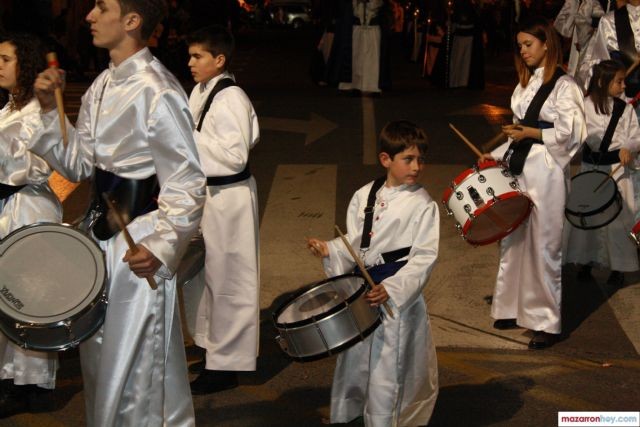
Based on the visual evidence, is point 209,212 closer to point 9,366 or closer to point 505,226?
point 9,366

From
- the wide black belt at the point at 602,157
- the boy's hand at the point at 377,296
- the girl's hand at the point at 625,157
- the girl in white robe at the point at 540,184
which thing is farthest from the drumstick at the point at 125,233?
the wide black belt at the point at 602,157

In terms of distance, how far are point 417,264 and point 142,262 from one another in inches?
62.2

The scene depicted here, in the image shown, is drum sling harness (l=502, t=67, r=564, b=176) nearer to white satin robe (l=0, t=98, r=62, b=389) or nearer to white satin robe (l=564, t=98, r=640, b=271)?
white satin robe (l=564, t=98, r=640, b=271)

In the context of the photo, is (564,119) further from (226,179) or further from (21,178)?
(21,178)

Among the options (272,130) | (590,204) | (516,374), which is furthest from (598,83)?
(272,130)

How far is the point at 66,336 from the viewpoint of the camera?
4410 mm

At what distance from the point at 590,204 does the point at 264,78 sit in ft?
49.1

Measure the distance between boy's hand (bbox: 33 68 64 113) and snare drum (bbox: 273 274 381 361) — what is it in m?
1.38

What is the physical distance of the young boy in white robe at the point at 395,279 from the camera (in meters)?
5.41

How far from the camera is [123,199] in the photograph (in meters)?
4.50

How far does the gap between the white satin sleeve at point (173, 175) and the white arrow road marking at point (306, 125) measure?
9137mm

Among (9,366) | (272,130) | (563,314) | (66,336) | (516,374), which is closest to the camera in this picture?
(66,336)

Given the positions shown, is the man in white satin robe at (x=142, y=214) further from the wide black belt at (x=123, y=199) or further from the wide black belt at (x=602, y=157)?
the wide black belt at (x=602, y=157)

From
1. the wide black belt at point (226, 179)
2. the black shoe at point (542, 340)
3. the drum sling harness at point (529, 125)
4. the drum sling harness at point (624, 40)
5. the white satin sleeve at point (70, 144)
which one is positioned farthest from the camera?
the drum sling harness at point (624, 40)
